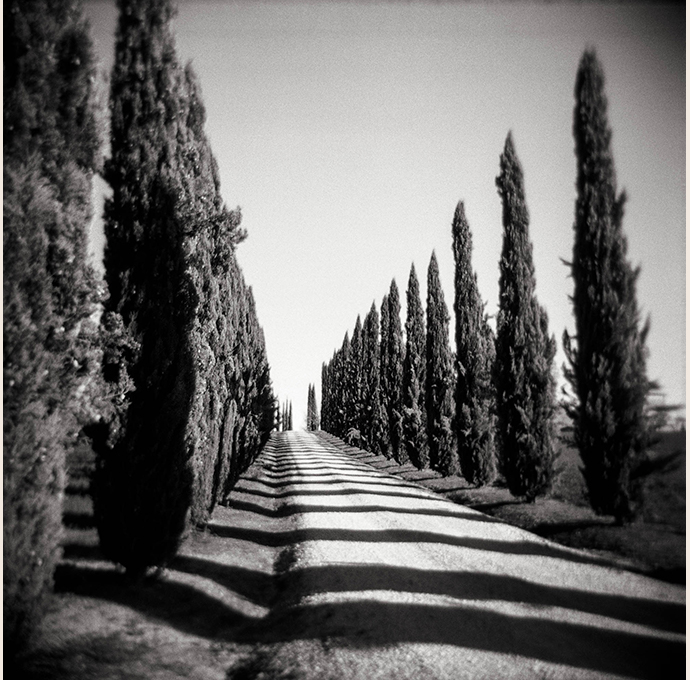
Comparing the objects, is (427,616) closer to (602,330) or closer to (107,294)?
(107,294)

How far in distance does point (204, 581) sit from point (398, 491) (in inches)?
386

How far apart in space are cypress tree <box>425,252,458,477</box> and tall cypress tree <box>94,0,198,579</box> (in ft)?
47.6

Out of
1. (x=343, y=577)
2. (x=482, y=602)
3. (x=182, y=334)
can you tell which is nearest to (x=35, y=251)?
(x=182, y=334)

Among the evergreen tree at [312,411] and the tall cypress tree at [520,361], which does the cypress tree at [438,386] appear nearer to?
the tall cypress tree at [520,361]

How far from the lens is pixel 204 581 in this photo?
5676 millimetres

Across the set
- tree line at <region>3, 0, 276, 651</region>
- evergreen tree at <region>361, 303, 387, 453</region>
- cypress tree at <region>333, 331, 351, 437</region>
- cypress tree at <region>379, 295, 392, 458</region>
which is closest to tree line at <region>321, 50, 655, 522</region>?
cypress tree at <region>379, 295, 392, 458</region>

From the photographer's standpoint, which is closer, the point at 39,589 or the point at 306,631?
the point at 39,589

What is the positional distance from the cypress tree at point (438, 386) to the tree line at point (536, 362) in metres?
0.06

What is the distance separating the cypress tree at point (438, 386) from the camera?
18.5m

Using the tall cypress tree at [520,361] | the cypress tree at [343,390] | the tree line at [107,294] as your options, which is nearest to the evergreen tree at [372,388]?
the cypress tree at [343,390]

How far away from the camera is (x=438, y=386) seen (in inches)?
784

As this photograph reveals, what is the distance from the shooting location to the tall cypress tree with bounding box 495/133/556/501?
454 inches

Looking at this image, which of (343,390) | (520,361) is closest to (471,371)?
(520,361)

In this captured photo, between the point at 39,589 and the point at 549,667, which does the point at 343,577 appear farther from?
the point at 39,589
